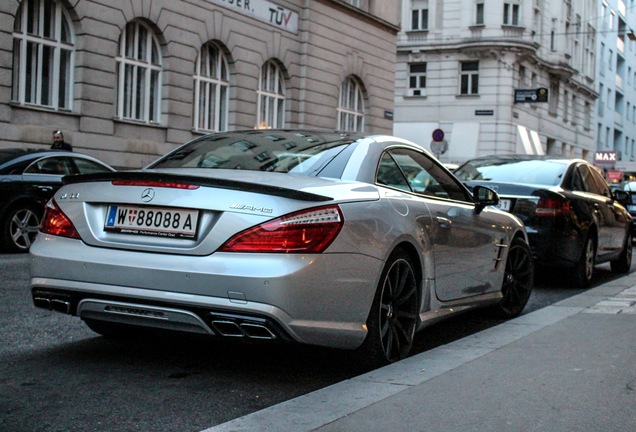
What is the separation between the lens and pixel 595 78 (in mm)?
65875

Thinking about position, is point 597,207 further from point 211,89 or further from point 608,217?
point 211,89

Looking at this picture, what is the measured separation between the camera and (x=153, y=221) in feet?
15.3

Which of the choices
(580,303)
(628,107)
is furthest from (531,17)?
(580,303)

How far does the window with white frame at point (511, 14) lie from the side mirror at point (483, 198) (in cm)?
4333

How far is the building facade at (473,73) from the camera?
47688 mm

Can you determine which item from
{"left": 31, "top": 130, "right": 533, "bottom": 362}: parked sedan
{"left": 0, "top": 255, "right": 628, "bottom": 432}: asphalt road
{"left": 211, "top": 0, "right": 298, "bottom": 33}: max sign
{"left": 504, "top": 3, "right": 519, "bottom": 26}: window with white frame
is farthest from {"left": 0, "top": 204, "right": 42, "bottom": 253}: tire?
{"left": 504, "top": 3, "right": 519, "bottom": 26}: window with white frame

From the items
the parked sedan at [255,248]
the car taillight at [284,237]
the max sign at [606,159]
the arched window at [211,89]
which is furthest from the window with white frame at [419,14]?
the car taillight at [284,237]

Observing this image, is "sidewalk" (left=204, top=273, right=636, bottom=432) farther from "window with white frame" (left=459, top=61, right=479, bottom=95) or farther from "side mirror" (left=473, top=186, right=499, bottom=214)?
"window with white frame" (left=459, top=61, right=479, bottom=95)

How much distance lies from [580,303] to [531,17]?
43177mm

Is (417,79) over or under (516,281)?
over

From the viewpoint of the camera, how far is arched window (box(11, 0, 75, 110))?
65.3ft

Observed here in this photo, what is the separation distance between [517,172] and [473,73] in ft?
129

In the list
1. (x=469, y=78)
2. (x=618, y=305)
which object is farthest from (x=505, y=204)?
(x=469, y=78)

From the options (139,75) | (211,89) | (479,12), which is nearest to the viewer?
(139,75)
